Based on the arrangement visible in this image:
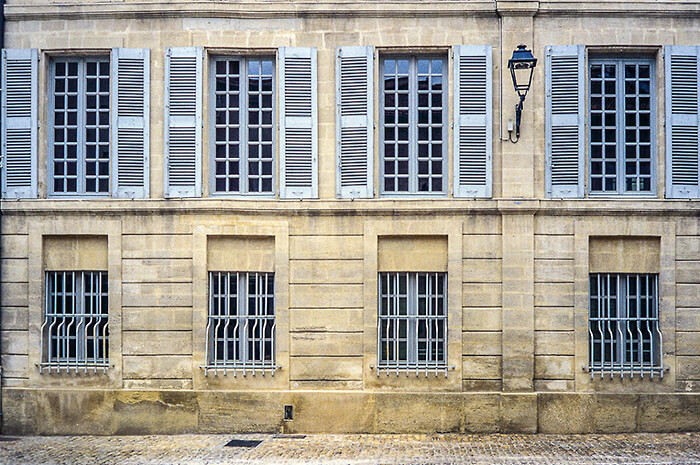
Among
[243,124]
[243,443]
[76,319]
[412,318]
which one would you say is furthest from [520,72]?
[76,319]

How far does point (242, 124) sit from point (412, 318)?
4.36 metres

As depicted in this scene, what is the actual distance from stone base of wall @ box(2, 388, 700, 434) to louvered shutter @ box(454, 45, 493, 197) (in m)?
3.52

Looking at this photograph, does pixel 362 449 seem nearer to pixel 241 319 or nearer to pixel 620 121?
pixel 241 319

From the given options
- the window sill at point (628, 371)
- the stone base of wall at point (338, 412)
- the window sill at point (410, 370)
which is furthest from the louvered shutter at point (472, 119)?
the stone base of wall at point (338, 412)

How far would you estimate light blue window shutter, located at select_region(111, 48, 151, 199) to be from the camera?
37.6 ft

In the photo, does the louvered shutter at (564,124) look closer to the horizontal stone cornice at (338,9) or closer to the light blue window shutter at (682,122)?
the horizontal stone cornice at (338,9)

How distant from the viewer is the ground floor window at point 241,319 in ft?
37.7

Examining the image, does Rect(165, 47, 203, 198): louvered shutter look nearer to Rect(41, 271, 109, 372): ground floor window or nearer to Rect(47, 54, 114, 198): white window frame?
Rect(47, 54, 114, 198): white window frame

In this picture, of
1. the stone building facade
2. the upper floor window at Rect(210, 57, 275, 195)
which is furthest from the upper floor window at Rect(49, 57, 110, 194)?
the upper floor window at Rect(210, 57, 275, 195)

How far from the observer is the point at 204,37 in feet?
37.6

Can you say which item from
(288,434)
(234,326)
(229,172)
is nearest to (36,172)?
(229,172)

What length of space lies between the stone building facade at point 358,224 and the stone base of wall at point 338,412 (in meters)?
0.04

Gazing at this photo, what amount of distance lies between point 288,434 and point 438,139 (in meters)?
5.50

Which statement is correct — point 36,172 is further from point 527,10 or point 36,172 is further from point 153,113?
point 527,10
